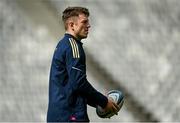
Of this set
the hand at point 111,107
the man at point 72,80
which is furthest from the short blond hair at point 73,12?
the hand at point 111,107

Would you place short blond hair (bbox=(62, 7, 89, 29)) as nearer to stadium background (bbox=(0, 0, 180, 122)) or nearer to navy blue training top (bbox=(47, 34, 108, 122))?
navy blue training top (bbox=(47, 34, 108, 122))

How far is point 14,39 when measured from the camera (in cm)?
244

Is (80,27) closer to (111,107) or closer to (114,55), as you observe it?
(111,107)

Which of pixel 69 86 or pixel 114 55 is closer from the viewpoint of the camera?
pixel 69 86

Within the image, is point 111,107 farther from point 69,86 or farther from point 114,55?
point 114,55

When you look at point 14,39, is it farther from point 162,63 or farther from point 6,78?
point 162,63

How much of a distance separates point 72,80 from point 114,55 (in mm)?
853

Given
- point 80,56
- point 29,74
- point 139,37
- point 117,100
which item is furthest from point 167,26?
point 80,56

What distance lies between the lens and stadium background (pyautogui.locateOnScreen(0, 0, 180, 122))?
95.0 inches

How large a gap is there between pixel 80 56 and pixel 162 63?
904 mm

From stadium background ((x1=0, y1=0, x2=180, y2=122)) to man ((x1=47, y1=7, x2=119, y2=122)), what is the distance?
0.73 m

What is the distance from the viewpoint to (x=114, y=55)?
2436 millimetres

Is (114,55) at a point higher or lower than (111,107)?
higher

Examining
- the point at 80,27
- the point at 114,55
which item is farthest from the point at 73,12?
the point at 114,55
